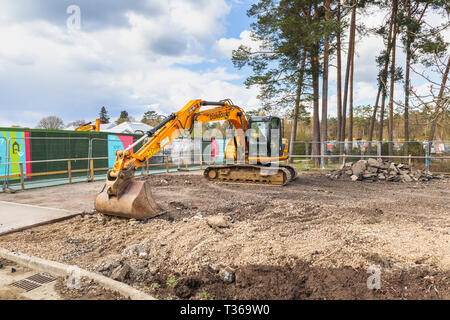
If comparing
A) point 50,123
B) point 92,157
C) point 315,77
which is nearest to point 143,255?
point 92,157

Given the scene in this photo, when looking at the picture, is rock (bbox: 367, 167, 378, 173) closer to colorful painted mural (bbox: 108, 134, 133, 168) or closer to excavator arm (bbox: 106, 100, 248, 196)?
excavator arm (bbox: 106, 100, 248, 196)

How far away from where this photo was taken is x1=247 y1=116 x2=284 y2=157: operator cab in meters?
11.6

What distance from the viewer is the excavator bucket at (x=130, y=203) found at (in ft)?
19.7

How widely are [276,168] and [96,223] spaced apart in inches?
292

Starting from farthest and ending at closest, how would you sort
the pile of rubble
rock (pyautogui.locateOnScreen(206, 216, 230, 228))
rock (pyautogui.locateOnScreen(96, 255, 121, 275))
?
the pile of rubble → rock (pyautogui.locateOnScreen(206, 216, 230, 228)) → rock (pyautogui.locateOnScreen(96, 255, 121, 275))

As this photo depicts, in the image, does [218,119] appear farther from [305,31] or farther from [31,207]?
[305,31]

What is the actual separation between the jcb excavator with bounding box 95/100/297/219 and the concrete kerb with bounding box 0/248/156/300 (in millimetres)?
2059

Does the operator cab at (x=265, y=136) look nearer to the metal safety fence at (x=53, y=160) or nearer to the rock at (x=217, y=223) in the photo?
the metal safety fence at (x=53, y=160)

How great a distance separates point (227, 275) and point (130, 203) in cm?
316

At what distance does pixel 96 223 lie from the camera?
19.5ft

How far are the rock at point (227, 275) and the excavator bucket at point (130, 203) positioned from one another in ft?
9.76

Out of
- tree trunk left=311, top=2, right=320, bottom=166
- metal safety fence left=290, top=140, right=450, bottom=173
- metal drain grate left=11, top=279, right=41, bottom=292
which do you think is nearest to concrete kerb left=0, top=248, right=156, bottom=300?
metal drain grate left=11, top=279, right=41, bottom=292

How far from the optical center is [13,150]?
42.0ft

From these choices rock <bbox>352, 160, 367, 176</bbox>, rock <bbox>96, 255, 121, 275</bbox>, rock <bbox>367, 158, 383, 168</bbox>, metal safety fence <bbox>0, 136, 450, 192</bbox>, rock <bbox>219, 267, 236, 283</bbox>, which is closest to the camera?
rock <bbox>219, 267, 236, 283</bbox>
